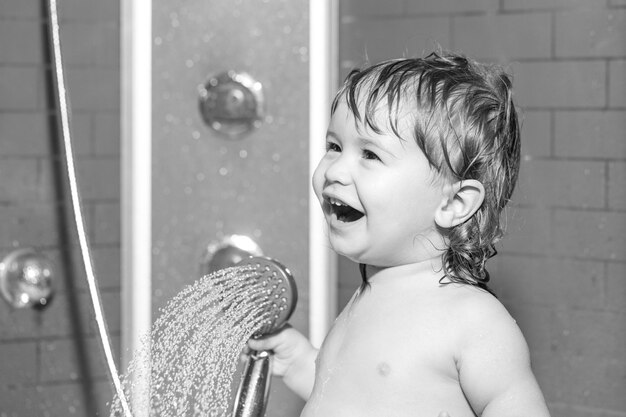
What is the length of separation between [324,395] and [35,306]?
1.62 ft

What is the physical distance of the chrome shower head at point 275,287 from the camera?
1.00m

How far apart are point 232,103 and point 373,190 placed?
0.36 metres

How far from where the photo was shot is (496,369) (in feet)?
3.02

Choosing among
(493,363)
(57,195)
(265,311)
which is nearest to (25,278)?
(57,195)

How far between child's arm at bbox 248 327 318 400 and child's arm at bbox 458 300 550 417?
0.63ft

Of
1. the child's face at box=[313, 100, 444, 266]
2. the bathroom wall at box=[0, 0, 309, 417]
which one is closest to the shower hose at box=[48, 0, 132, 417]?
the bathroom wall at box=[0, 0, 309, 417]

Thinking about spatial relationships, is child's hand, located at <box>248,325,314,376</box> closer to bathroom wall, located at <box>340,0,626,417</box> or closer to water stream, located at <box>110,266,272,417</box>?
water stream, located at <box>110,266,272,417</box>

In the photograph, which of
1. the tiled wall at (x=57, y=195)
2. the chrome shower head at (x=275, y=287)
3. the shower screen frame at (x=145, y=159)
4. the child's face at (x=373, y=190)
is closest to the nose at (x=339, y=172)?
the child's face at (x=373, y=190)

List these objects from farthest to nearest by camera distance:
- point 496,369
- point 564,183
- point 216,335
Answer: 1. point 564,183
2. point 216,335
3. point 496,369

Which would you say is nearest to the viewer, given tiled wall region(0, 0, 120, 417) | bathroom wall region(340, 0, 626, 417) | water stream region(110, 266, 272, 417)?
water stream region(110, 266, 272, 417)

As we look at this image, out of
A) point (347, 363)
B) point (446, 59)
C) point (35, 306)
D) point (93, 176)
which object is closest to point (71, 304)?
point (35, 306)

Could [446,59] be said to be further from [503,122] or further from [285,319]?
[285,319]

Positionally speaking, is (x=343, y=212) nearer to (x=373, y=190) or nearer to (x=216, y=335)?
(x=373, y=190)

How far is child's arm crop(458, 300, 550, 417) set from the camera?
3.00ft
